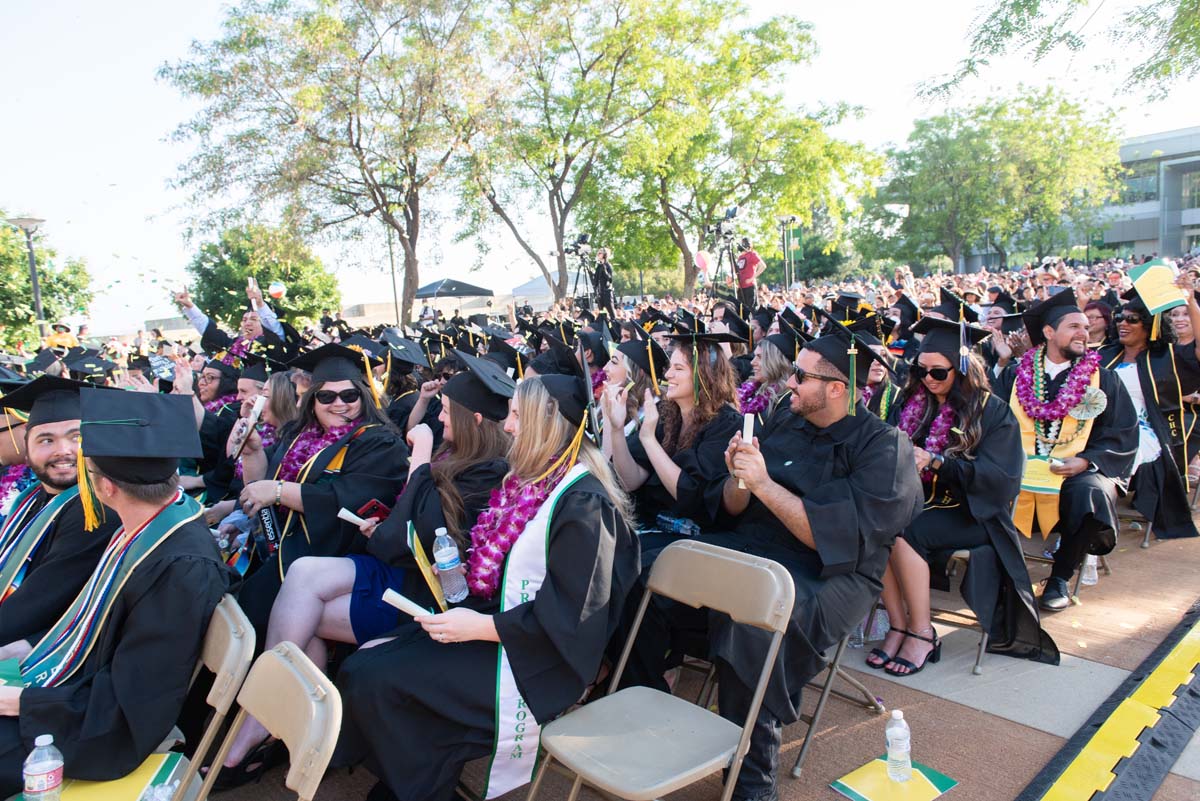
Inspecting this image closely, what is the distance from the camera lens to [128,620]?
2.38 meters

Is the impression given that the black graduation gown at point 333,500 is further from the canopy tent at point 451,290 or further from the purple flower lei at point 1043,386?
the canopy tent at point 451,290

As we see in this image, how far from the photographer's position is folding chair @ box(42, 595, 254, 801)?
2176 mm

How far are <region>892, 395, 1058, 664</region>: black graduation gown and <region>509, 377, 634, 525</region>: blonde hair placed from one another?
1.99 metres

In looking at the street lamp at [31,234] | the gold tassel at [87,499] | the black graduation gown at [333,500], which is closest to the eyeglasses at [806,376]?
the black graduation gown at [333,500]

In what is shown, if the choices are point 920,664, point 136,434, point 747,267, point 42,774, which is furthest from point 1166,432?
point 747,267

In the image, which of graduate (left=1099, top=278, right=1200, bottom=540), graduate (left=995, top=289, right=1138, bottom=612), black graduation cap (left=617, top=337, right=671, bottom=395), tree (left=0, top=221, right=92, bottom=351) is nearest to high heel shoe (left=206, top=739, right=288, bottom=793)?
black graduation cap (left=617, top=337, right=671, bottom=395)

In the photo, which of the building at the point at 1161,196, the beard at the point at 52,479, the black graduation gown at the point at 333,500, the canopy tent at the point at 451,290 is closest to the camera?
the beard at the point at 52,479

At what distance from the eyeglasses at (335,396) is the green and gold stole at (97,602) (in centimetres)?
139

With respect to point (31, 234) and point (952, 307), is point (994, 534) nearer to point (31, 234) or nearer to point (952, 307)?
point (952, 307)

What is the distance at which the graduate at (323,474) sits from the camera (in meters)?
3.71

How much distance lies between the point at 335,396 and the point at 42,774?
88.2 inches

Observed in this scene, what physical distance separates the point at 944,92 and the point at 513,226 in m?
16.9

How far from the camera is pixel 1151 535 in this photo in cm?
550

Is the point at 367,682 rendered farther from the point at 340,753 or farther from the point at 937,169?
the point at 937,169
